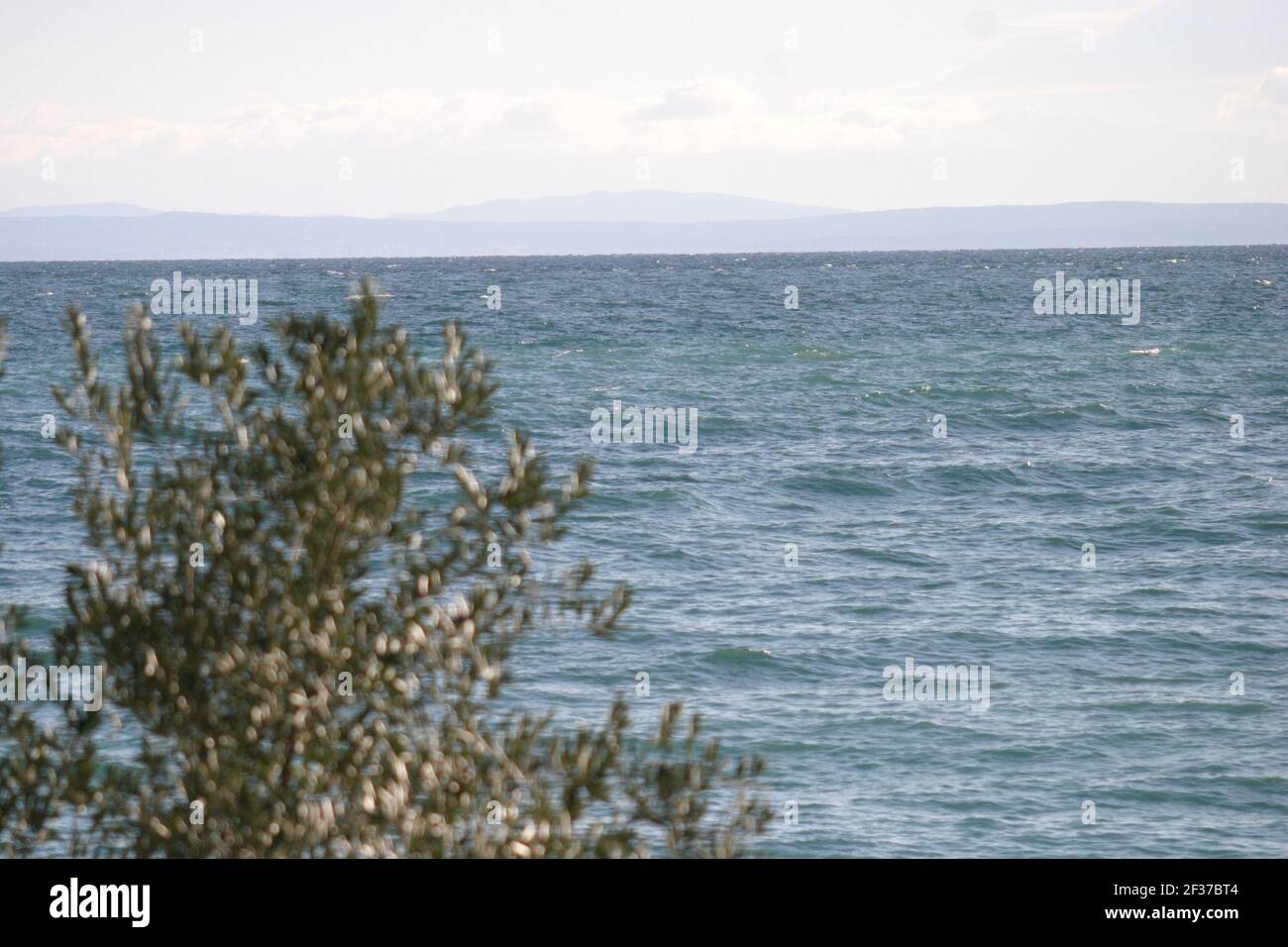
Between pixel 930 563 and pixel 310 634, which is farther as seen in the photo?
pixel 930 563

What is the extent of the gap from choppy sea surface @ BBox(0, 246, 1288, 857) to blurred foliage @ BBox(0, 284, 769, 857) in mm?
2041

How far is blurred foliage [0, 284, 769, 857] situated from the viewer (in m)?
6.04

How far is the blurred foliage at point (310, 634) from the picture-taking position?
19.8 ft

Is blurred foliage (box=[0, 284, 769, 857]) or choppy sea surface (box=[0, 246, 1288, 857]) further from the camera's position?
choppy sea surface (box=[0, 246, 1288, 857])

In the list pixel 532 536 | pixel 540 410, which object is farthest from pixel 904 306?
pixel 532 536

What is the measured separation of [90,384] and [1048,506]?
34.7 metres

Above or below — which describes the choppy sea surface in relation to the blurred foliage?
below

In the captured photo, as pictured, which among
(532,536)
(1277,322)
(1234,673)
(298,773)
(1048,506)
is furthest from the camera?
(1277,322)

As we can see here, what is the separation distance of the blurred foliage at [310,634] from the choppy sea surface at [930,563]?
6.70ft

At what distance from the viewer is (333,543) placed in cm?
608

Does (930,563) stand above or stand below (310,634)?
below

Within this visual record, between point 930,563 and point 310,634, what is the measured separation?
27690mm

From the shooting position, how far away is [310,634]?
600cm
